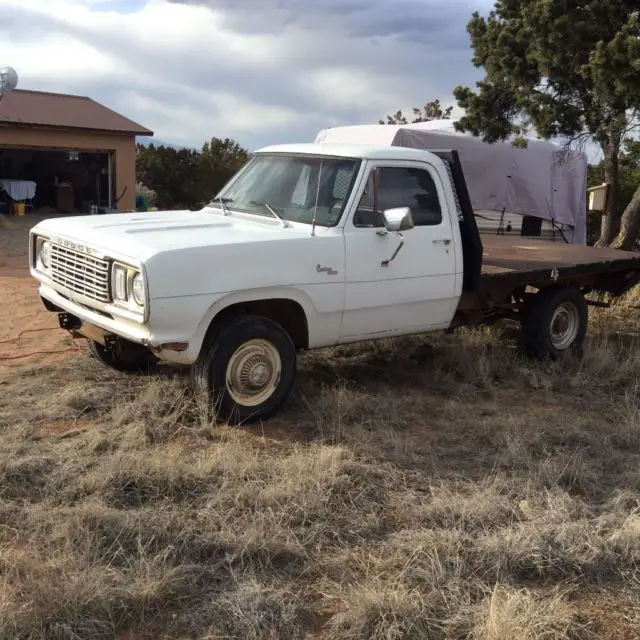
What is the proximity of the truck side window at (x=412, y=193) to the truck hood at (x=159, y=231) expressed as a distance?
79 centimetres

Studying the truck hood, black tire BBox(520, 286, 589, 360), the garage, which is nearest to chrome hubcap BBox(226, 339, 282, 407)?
the truck hood

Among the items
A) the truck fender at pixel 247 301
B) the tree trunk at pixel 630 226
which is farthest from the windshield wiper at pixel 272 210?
the tree trunk at pixel 630 226

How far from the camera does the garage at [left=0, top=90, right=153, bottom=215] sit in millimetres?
19297

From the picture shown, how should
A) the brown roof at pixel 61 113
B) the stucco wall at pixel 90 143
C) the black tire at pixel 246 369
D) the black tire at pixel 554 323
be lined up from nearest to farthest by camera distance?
the black tire at pixel 246 369 → the black tire at pixel 554 323 → the stucco wall at pixel 90 143 → the brown roof at pixel 61 113

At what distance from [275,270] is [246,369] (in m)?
0.73

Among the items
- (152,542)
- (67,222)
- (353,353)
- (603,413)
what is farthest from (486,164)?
(152,542)

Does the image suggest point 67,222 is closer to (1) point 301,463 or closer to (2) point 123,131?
(1) point 301,463

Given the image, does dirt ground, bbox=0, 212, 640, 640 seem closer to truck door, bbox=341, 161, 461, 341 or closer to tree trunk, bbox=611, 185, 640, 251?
truck door, bbox=341, 161, 461, 341

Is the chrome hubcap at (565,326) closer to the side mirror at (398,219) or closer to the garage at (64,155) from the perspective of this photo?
the side mirror at (398,219)

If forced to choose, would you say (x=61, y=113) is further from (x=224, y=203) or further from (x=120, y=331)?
(x=120, y=331)

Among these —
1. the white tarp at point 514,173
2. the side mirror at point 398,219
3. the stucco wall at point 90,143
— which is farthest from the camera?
the stucco wall at point 90,143

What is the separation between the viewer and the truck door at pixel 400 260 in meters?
5.75

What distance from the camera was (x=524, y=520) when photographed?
Result: 4203mm

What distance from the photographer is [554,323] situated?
25.4ft
